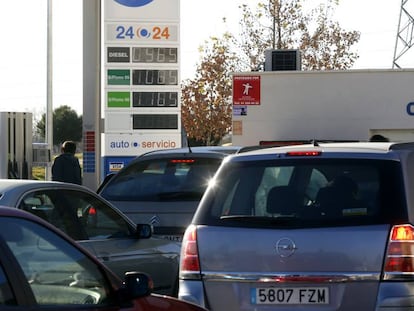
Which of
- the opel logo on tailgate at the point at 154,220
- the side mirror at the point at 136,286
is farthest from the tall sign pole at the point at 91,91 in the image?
the side mirror at the point at 136,286

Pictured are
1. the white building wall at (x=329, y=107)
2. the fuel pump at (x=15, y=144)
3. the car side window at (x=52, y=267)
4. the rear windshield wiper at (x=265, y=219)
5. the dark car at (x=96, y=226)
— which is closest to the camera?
the car side window at (x=52, y=267)

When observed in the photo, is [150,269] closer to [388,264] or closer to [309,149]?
[309,149]

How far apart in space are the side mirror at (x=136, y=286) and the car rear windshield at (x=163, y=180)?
4376mm

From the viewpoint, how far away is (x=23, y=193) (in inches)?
251

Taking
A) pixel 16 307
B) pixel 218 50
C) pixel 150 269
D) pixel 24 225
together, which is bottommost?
pixel 150 269

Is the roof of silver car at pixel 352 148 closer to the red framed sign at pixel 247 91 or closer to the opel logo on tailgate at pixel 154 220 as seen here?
the opel logo on tailgate at pixel 154 220

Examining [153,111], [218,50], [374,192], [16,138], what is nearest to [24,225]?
[374,192]

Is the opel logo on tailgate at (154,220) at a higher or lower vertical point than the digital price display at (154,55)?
lower

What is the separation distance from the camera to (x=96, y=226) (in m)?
7.30

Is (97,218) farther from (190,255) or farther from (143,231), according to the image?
(190,255)

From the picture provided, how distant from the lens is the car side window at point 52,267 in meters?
3.93

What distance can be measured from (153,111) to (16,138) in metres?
3.42

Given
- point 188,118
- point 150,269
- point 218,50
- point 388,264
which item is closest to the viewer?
point 388,264

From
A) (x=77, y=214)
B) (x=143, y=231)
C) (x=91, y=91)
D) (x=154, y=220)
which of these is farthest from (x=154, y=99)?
(x=77, y=214)
